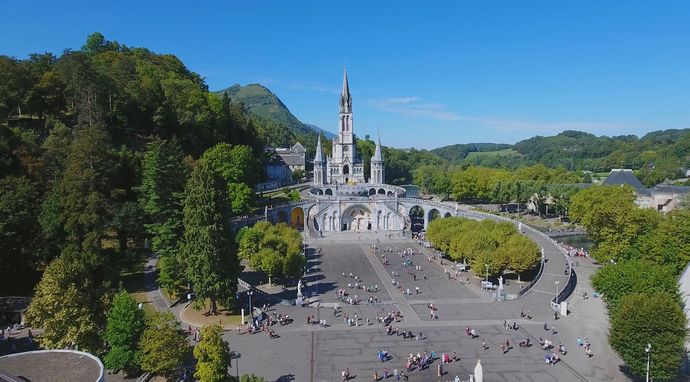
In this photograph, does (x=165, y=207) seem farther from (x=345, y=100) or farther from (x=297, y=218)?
(x=345, y=100)

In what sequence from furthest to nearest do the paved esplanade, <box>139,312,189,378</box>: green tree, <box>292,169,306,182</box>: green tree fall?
1. <box>292,169,306,182</box>: green tree
2. the paved esplanade
3. <box>139,312,189,378</box>: green tree

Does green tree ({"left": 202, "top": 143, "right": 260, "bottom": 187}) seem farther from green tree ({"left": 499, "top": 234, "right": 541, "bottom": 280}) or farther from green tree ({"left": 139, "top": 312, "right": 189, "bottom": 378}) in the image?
green tree ({"left": 139, "top": 312, "right": 189, "bottom": 378})

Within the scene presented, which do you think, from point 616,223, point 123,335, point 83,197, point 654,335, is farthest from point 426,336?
point 616,223

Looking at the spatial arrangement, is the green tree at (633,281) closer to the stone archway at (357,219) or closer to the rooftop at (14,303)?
the rooftop at (14,303)

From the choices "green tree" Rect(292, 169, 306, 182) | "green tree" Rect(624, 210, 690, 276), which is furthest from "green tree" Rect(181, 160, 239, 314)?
"green tree" Rect(292, 169, 306, 182)

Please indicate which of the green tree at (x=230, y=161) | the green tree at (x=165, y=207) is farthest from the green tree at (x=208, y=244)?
the green tree at (x=230, y=161)

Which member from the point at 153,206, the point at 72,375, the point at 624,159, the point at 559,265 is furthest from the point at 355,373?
the point at 624,159

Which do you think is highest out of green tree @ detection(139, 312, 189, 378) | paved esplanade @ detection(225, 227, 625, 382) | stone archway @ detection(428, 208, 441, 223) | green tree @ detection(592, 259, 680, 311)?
stone archway @ detection(428, 208, 441, 223)

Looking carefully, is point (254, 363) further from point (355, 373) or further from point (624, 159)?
point (624, 159)
